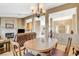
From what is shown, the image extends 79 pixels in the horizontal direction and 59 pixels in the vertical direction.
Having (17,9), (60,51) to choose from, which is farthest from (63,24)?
(17,9)

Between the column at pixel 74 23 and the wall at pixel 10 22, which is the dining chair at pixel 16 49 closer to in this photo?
the wall at pixel 10 22

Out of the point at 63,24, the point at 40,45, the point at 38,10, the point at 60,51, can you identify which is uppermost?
the point at 38,10

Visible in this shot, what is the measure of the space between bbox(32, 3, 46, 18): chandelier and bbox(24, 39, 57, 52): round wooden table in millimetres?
456

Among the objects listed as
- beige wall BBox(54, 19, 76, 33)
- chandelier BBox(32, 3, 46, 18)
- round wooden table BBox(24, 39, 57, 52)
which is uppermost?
chandelier BBox(32, 3, 46, 18)

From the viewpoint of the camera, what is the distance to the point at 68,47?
1771 mm

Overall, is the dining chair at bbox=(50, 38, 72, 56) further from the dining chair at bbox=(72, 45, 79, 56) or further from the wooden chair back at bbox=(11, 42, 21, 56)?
the wooden chair back at bbox=(11, 42, 21, 56)

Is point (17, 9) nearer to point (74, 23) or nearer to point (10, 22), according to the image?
point (10, 22)

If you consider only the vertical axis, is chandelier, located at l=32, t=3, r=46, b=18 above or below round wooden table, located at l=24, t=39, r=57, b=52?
above

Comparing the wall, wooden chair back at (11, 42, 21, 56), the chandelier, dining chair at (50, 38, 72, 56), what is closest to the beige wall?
dining chair at (50, 38, 72, 56)

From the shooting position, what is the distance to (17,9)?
71.6 inches

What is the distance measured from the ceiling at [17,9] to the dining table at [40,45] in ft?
1.59

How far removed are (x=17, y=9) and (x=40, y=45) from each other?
721 mm

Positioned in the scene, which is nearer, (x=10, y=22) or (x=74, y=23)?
(x=74, y=23)

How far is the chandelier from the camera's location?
1.83 m
